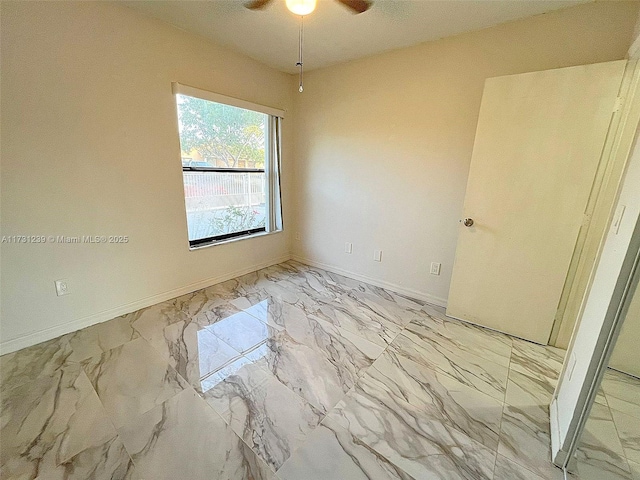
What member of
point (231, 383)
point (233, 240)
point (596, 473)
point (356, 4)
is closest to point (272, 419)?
point (231, 383)

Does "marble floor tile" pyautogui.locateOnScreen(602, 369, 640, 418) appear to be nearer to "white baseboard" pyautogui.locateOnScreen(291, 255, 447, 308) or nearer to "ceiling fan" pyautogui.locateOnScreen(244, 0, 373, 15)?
"white baseboard" pyautogui.locateOnScreen(291, 255, 447, 308)

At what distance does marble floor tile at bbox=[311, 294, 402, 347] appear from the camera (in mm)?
2152

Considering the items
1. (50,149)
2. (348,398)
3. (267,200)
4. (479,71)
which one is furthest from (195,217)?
(479,71)

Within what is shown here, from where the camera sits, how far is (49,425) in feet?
4.38

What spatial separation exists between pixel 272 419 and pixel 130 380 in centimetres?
92

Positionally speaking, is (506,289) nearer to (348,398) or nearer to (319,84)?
(348,398)

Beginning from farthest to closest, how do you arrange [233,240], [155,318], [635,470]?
[233,240]
[155,318]
[635,470]

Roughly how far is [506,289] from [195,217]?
2915mm

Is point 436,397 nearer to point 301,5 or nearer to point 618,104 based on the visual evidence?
point 618,104

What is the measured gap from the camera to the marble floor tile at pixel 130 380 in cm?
145

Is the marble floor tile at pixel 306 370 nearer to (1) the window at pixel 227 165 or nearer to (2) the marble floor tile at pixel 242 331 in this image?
(2) the marble floor tile at pixel 242 331

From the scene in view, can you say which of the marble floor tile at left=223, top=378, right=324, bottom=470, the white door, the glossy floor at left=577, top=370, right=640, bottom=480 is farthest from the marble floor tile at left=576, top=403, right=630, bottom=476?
the marble floor tile at left=223, top=378, right=324, bottom=470

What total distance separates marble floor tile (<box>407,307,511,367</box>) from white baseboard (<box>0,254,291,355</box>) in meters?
2.13

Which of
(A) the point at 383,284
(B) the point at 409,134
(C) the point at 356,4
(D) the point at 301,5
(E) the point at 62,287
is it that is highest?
(C) the point at 356,4
